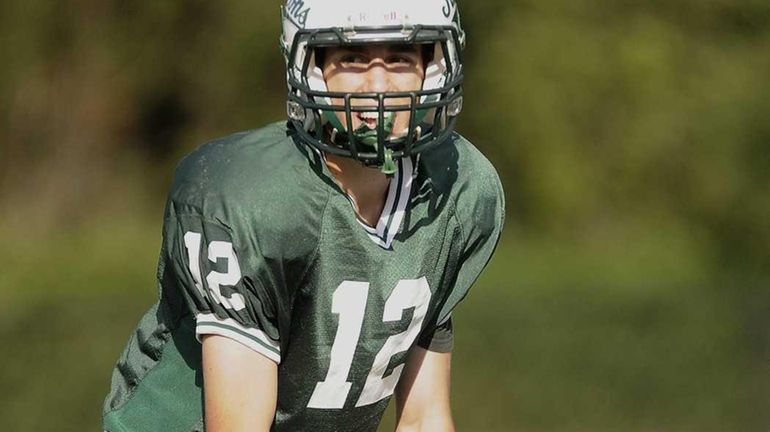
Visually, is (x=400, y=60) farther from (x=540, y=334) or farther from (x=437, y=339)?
(x=540, y=334)

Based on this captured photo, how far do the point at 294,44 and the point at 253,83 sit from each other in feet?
18.5

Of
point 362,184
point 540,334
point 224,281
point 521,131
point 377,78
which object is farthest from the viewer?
point 521,131

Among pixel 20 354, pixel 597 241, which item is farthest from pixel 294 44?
pixel 597 241

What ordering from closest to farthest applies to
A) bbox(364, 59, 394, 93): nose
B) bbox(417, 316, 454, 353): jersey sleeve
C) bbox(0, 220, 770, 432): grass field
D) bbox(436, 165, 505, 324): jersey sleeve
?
bbox(364, 59, 394, 93): nose
bbox(436, 165, 505, 324): jersey sleeve
bbox(417, 316, 454, 353): jersey sleeve
bbox(0, 220, 770, 432): grass field

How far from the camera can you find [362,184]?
259 centimetres

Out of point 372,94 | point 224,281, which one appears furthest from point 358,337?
point 372,94

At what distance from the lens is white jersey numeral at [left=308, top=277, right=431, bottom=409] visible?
2.52m

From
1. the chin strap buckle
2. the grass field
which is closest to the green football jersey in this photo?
the chin strap buckle

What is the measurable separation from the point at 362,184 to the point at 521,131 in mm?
5405

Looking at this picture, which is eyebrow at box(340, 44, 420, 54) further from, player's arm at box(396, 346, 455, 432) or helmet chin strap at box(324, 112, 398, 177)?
player's arm at box(396, 346, 455, 432)

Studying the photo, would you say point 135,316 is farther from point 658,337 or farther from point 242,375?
point 242,375

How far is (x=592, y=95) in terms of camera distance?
788 centimetres

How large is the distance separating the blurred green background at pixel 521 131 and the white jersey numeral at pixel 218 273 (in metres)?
4.43

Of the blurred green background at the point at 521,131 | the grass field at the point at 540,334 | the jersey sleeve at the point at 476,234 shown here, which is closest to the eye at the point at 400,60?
the jersey sleeve at the point at 476,234
